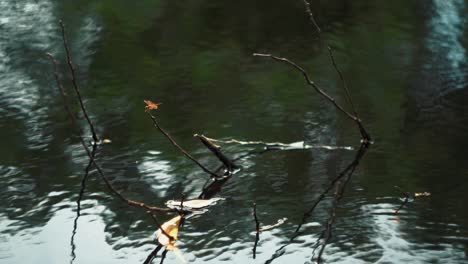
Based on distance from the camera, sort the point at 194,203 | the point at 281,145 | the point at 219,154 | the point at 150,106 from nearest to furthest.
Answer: the point at 194,203
the point at 219,154
the point at 281,145
the point at 150,106

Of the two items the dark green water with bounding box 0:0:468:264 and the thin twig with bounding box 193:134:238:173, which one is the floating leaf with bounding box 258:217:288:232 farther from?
the thin twig with bounding box 193:134:238:173

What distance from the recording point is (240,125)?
316 cm

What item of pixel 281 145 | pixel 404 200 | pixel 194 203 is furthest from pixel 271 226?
pixel 281 145

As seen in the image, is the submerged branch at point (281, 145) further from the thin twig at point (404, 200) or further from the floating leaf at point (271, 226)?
the floating leaf at point (271, 226)

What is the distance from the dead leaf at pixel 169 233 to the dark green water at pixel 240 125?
0.02 meters

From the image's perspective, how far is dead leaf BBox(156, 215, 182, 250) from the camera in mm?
2217

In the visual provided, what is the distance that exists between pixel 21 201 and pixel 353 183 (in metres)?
1.00

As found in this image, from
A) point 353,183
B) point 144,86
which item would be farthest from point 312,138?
point 144,86

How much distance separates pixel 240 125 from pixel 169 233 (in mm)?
961

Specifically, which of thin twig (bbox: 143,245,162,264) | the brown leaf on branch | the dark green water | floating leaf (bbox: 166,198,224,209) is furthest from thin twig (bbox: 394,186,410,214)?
the brown leaf on branch

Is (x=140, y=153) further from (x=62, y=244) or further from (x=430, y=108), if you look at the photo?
(x=430, y=108)

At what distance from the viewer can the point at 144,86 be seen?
147 inches

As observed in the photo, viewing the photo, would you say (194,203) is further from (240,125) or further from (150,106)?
(150,106)

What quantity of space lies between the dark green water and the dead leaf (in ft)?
0.08
